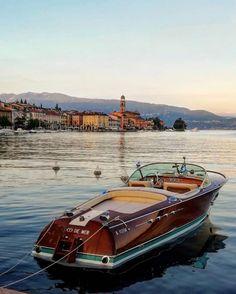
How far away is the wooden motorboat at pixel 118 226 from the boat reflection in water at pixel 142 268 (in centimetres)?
27

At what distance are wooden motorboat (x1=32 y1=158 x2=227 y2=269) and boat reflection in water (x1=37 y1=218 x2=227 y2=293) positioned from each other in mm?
275

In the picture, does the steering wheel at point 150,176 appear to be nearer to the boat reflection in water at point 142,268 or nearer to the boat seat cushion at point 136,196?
the boat reflection in water at point 142,268

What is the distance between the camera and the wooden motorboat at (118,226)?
10.8 metres

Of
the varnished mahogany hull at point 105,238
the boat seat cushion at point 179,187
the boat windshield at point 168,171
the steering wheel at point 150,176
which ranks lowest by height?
the varnished mahogany hull at point 105,238

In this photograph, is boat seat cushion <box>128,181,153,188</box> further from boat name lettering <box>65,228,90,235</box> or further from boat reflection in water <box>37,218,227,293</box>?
boat name lettering <box>65,228,90,235</box>

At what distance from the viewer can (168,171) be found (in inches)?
714

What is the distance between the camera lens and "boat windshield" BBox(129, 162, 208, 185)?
1727 centimetres

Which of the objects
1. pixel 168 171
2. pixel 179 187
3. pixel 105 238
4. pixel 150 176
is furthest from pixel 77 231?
pixel 168 171

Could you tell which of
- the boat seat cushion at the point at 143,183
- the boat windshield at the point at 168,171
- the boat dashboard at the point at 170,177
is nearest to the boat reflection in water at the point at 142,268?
the boat dashboard at the point at 170,177

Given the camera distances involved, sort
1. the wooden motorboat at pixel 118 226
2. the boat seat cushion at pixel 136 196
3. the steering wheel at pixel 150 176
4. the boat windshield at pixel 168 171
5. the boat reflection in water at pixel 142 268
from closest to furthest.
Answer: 1. the boat reflection in water at pixel 142 268
2. the wooden motorboat at pixel 118 226
3. the boat seat cushion at pixel 136 196
4. the steering wheel at pixel 150 176
5. the boat windshield at pixel 168 171

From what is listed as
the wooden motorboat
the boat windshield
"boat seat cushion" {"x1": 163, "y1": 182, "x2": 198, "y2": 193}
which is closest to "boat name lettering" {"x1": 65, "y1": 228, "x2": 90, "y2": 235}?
the wooden motorboat

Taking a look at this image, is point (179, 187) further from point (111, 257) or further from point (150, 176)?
point (111, 257)

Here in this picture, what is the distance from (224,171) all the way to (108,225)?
27653 millimetres

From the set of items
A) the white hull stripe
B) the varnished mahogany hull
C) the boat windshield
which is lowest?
the white hull stripe
